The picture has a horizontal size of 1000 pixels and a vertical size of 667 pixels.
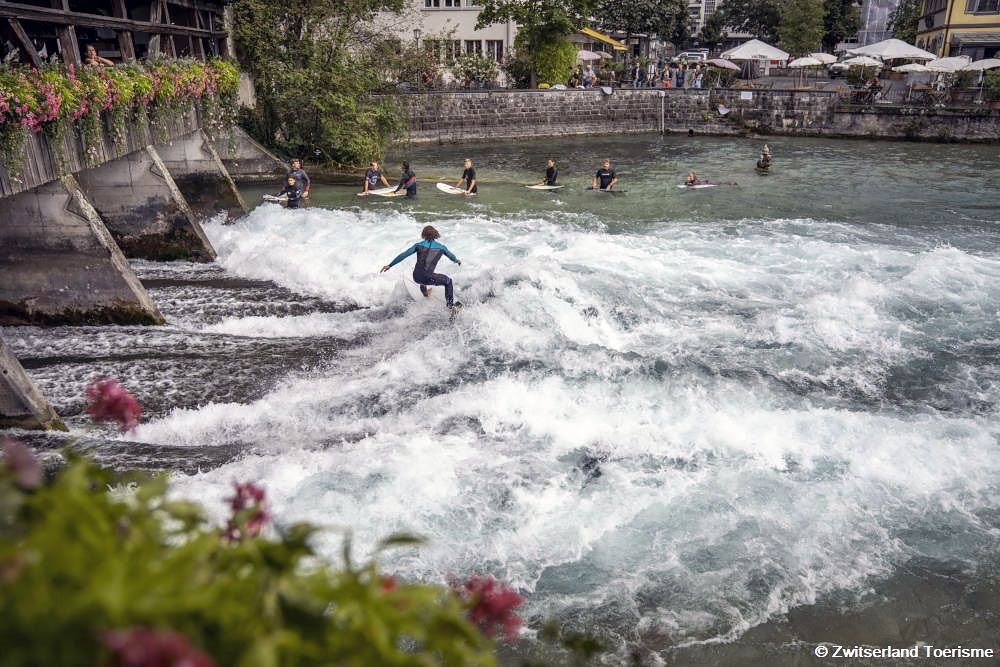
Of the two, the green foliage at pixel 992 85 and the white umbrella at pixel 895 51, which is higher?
the white umbrella at pixel 895 51

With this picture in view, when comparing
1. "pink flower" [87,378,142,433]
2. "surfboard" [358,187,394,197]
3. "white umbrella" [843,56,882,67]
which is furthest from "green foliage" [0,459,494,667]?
"white umbrella" [843,56,882,67]

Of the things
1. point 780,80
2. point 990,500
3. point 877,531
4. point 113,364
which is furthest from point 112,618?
point 780,80

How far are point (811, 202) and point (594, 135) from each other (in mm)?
17363

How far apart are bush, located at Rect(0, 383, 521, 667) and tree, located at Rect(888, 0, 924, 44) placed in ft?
195

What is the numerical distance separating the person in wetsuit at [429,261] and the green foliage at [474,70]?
27.0 m

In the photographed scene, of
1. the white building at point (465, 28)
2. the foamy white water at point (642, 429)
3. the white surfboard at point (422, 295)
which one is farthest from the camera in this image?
the white building at point (465, 28)

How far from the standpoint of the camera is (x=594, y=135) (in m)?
37.4

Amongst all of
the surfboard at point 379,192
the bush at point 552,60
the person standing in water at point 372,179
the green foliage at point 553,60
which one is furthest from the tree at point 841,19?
the surfboard at point 379,192

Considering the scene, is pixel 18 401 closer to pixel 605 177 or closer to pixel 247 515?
pixel 247 515

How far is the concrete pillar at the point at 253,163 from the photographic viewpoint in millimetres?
22922

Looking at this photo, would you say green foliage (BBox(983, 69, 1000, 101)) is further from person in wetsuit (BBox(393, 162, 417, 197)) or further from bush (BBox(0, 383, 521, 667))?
bush (BBox(0, 383, 521, 667))

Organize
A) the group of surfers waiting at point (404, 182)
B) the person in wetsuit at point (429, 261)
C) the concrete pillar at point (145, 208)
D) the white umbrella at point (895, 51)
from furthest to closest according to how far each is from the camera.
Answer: the white umbrella at point (895, 51) < the group of surfers waiting at point (404, 182) < the concrete pillar at point (145, 208) < the person in wetsuit at point (429, 261)

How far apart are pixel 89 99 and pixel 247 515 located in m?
11.1

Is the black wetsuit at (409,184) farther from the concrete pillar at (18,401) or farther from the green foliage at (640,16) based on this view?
the green foliage at (640,16)
